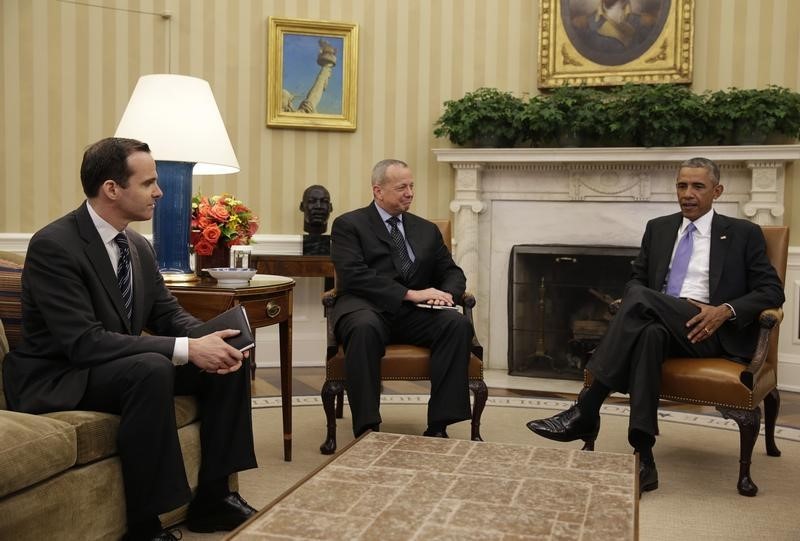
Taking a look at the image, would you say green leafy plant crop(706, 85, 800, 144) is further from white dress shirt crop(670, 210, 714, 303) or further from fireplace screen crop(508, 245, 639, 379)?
white dress shirt crop(670, 210, 714, 303)

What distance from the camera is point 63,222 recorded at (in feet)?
9.04

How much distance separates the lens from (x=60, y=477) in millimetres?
2396

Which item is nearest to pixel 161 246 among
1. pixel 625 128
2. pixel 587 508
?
pixel 587 508

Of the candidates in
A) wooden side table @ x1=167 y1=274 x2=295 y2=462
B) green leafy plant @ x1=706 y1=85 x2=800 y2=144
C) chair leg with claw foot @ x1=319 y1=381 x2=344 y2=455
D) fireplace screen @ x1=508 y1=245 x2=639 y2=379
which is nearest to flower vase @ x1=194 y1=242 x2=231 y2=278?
A: wooden side table @ x1=167 y1=274 x2=295 y2=462

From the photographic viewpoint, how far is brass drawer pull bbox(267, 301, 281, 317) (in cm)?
361

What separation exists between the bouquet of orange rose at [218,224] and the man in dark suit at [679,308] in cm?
160

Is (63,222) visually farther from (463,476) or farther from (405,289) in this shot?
(405,289)

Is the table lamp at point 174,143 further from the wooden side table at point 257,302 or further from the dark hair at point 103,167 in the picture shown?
the dark hair at point 103,167

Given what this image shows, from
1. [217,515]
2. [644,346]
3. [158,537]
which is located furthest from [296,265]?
[158,537]

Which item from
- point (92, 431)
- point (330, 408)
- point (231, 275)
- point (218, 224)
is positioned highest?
point (218, 224)

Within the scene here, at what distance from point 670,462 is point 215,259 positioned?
2.29 meters

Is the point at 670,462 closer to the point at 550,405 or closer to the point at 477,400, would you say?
the point at 477,400

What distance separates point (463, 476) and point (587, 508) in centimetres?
38

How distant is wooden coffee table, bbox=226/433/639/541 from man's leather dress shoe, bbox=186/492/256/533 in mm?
573
